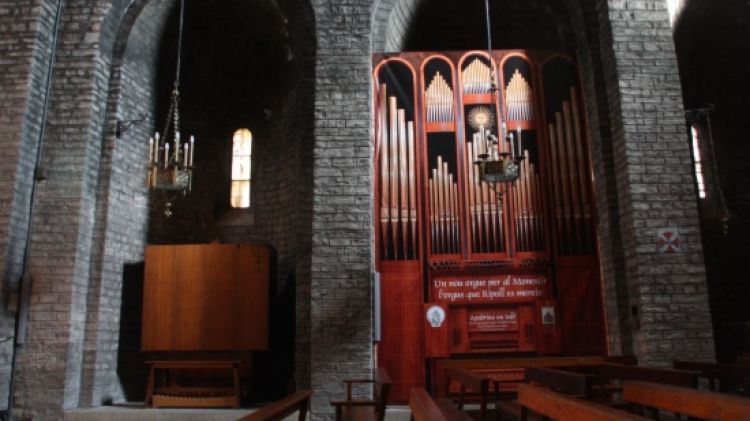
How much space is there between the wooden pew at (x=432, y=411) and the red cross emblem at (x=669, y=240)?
3.97m

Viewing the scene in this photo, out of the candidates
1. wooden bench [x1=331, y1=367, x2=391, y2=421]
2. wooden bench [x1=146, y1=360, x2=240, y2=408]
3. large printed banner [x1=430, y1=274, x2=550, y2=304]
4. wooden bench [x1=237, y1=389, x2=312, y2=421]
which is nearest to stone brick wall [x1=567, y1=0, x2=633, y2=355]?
large printed banner [x1=430, y1=274, x2=550, y2=304]

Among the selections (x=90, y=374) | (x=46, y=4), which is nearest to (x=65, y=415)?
(x=90, y=374)

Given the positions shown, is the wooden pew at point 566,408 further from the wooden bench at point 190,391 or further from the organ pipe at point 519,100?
the organ pipe at point 519,100

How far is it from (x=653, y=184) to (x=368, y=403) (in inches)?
157

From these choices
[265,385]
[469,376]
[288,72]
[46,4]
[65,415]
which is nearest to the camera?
[469,376]

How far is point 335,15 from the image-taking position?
7727 mm

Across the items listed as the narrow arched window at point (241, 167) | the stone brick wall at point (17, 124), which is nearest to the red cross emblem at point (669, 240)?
the narrow arched window at point (241, 167)

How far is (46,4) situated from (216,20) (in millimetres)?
2663

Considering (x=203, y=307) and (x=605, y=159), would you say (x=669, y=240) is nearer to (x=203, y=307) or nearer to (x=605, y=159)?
(x=605, y=159)

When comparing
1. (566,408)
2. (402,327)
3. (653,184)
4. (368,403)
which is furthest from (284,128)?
(566,408)

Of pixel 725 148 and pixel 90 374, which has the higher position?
pixel 725 148

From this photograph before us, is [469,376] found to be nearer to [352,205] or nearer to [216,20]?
[352,205]

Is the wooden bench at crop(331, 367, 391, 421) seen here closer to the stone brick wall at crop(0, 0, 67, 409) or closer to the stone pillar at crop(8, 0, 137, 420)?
the stone pillar at crop(8, 0, 137, 420)

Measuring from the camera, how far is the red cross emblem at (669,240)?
22.0ft
